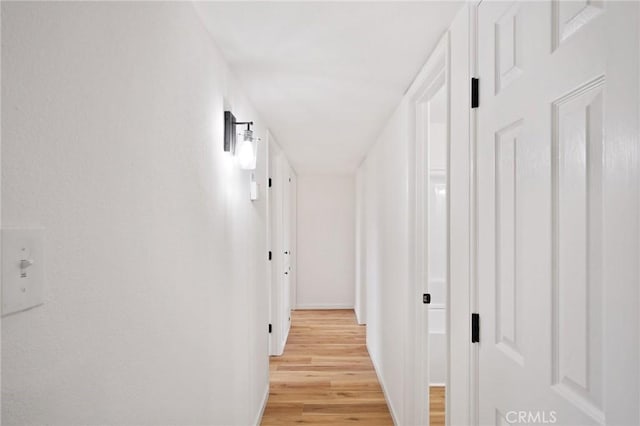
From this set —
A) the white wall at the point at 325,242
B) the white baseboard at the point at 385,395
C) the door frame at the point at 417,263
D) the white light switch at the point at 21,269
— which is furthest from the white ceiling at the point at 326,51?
the white wall at the point at 325,242

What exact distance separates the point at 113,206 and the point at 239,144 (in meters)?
1.40

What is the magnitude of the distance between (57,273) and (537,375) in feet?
3.66

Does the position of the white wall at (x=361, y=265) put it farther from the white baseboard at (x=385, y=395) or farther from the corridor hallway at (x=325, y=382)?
the white baseboard at (x=385, y=395)

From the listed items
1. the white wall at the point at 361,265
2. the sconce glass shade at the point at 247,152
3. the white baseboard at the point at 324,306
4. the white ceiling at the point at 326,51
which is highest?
the white ceiling at the point at 326,51

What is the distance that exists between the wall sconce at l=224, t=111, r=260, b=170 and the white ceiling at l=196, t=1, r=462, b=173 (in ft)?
0.96

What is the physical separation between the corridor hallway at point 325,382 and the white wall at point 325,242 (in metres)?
1.37

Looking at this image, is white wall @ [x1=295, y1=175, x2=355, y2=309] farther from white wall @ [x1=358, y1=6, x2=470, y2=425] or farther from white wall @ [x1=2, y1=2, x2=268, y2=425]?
white wall @ [x1=2, y1=2, x2=268, y2=425]

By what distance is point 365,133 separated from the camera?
3625mm

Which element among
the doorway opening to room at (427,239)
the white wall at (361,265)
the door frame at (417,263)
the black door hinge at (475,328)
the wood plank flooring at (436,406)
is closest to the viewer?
the black door hinge at (475,328)

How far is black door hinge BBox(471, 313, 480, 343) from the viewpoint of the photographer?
133 cm

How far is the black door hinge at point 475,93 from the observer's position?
1.35 m

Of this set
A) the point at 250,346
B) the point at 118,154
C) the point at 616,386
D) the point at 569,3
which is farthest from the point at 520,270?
the point at 250,346

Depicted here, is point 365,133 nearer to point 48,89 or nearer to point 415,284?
point 415,284

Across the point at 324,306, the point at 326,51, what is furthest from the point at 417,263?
the point at 324,306
